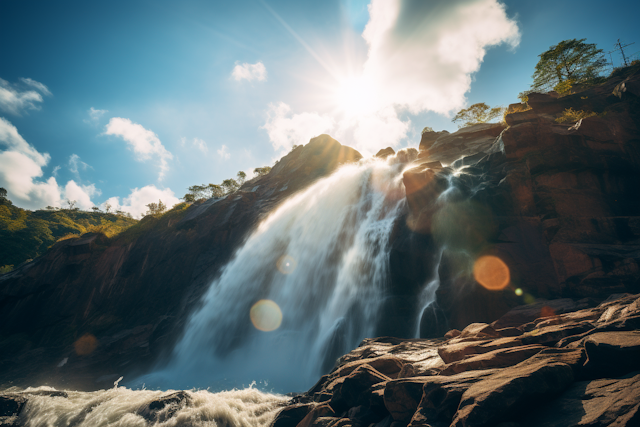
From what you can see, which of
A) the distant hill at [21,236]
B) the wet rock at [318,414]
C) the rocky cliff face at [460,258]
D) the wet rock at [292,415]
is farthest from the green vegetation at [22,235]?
the wet rock at [318,414]

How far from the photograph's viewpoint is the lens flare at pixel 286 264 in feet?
77.1

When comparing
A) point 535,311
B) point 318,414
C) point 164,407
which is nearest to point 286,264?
point 164,407

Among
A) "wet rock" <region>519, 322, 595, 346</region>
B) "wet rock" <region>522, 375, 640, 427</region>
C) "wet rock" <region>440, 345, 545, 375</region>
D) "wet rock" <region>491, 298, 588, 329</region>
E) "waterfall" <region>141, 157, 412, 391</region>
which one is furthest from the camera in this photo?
"waterfall" <region>141, 157, 412, 391</region>

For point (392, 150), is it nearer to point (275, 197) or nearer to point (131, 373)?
point (275, 197)

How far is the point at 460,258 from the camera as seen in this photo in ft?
45.0

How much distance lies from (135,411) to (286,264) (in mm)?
15115

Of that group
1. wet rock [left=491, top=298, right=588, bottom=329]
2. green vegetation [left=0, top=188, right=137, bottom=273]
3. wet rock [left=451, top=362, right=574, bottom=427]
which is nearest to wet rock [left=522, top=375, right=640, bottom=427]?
wet rock [left=451, top=362, right=574, bottom=427]

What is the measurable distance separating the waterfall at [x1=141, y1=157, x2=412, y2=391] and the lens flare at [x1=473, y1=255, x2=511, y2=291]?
17.3 feet

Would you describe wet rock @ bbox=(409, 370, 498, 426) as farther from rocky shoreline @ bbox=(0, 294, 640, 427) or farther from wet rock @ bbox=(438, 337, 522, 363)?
wet rock @ bbox=(438, 337, 522, 363)

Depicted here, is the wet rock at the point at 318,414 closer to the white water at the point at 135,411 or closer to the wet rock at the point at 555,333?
the white water at the point at 135,411

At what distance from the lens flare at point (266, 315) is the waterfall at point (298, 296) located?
0.08 m

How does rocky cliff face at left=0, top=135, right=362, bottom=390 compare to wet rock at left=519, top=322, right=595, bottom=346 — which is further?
rocky cliff face at left=0, top=135, right=362, bottom=390

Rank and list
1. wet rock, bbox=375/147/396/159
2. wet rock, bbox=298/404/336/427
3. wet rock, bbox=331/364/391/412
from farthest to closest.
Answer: wet rock, bbox=375/147/396/159, wet rock, bbox=298/404/336/427, wet rock, bbox=331/364/391/412

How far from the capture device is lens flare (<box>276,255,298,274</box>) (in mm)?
23500
